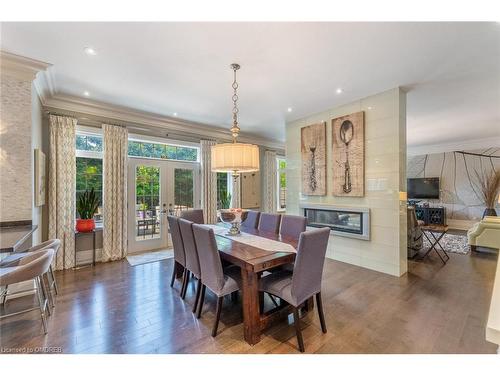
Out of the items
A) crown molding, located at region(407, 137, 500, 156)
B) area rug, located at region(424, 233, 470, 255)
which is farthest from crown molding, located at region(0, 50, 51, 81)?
crown molding, located at region(407, 137, 500, 156)

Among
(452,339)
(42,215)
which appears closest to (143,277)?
(42,215)

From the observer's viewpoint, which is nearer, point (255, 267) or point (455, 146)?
point (255, 267)

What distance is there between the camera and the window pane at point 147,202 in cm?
465

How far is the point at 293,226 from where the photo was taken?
2924 millimetres

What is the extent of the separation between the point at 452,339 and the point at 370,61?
2.96 meters

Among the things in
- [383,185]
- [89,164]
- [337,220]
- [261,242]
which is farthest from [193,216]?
[383,185]

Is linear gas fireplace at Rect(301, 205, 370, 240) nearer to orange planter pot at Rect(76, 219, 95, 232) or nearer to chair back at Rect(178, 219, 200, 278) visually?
chair back at Rect(178, 219, 200, 278)

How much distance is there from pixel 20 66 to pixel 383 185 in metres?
5.13

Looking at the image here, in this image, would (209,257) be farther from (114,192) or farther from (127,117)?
(127,117)

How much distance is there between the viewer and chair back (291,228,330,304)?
1.81m

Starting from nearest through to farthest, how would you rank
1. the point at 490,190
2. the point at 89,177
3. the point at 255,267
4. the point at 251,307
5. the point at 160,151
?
1. the point at 255,267
2. the point at 251,307
3. the point at 89,177
4. the point at 160,151
5. the point at 490,190

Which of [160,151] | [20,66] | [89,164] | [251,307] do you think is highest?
[20,66]

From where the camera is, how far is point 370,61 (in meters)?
2.71

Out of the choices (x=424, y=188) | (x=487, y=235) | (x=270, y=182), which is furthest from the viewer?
(x=424, y=188)
